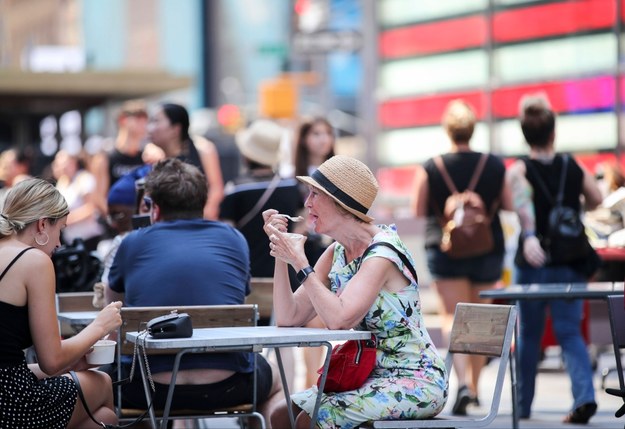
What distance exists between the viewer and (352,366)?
536cm

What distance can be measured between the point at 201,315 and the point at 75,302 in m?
1.45

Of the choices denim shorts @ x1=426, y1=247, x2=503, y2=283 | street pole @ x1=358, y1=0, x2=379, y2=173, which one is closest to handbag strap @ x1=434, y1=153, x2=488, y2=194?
denim shorts @ x1=426, y1=247, x2=503, y2=283

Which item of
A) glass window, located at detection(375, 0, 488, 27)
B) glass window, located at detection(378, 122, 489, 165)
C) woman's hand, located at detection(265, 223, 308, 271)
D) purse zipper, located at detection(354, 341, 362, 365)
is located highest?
glass window, located at detection(375, 0, 488, 27)

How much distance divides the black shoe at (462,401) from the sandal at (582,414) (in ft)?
2.27

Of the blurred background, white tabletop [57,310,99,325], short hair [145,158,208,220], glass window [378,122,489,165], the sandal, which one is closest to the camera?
white tabletop [57,310,99,325]

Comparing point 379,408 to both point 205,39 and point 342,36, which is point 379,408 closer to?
point 342,36

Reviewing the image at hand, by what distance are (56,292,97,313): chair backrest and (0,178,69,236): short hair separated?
1628 mm

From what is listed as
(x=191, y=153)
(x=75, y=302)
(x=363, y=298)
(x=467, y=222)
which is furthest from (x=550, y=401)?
(x=363, y=298)

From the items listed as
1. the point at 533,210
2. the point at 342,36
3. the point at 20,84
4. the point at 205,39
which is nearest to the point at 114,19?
the point at 205,39

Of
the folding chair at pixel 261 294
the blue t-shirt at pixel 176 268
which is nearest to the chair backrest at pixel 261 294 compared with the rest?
the folding chair at pixel 261 294

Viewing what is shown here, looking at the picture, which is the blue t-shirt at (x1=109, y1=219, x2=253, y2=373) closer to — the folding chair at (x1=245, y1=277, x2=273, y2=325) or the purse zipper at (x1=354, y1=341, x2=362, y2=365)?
the purse zipper at (x1=354, y1=341, x2=362, y2=365)

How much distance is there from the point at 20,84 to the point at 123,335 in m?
23.5

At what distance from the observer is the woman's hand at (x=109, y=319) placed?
212 inches

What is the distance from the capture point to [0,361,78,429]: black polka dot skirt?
5.22m
